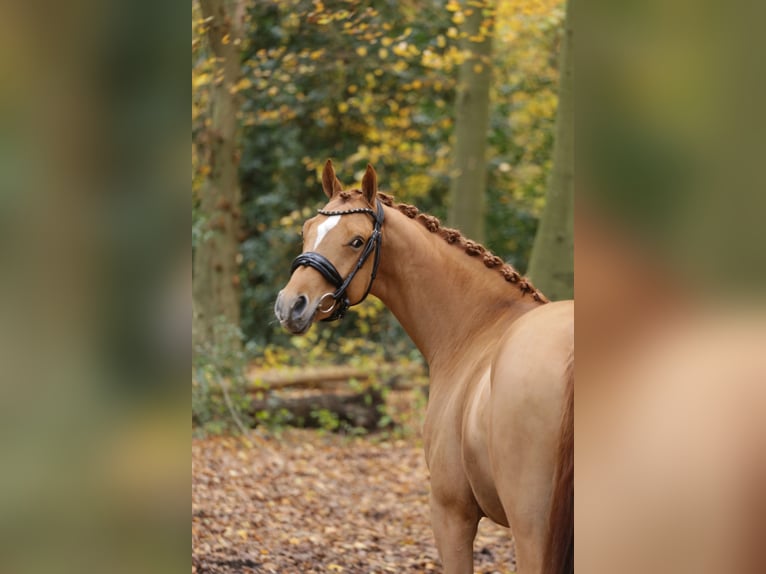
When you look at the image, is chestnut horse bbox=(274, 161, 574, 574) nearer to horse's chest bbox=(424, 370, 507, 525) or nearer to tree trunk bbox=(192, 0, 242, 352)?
horse's chest bbox=(424, 370, 507, 525)

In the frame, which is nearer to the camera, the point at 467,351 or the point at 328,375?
the point at 467,351

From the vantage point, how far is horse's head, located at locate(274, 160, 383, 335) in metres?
4.08

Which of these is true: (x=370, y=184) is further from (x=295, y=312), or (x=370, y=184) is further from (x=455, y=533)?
(x=455, y=533)

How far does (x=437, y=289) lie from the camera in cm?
445

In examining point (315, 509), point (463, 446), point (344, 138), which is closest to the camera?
point (463, 446)

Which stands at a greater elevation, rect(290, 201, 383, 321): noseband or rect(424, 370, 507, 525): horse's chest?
rect(290, 201, 383, 321): noseband

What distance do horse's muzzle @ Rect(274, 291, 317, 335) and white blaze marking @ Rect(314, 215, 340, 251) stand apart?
290mm

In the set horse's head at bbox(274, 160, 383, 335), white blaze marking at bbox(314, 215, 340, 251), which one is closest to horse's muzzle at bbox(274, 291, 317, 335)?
horse's head at bbox(274, 160, 383, 335)

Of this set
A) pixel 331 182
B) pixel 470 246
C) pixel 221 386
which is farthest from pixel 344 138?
pixel 470 246

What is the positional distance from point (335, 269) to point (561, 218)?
190 inches
